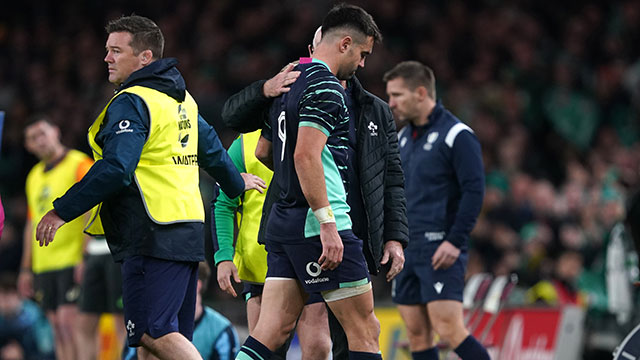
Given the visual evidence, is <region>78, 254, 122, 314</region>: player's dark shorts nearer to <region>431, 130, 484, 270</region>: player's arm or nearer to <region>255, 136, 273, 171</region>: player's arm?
<region>431, 130, 484, 270</region>: player's arm

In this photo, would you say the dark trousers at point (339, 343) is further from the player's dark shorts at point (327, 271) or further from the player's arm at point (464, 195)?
the player's arm at point (464, 195)

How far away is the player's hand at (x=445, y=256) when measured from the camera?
7.17 metres

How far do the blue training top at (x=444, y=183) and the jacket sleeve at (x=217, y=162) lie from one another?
1849mm

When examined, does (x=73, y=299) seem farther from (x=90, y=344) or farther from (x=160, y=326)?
(x=160, y=326)

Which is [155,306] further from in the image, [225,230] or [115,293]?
[115,293]

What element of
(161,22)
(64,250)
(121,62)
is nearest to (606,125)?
(161,22)

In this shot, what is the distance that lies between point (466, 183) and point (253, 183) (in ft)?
6.28

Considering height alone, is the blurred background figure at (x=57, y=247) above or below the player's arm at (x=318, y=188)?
below

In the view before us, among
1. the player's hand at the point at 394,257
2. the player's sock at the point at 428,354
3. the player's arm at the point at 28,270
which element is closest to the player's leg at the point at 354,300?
the player's hand at the point at 394,257

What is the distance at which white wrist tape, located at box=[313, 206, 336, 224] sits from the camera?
16.0ft

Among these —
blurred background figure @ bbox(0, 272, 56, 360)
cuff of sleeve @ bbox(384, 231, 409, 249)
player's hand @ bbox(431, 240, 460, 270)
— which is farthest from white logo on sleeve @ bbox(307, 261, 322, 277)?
blurred background figure @ bbox(0, 272, 56, 360)

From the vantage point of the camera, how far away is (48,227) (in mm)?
5156

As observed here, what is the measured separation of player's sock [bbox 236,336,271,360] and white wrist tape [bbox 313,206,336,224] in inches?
28.5

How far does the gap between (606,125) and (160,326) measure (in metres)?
Answer: 11.4
